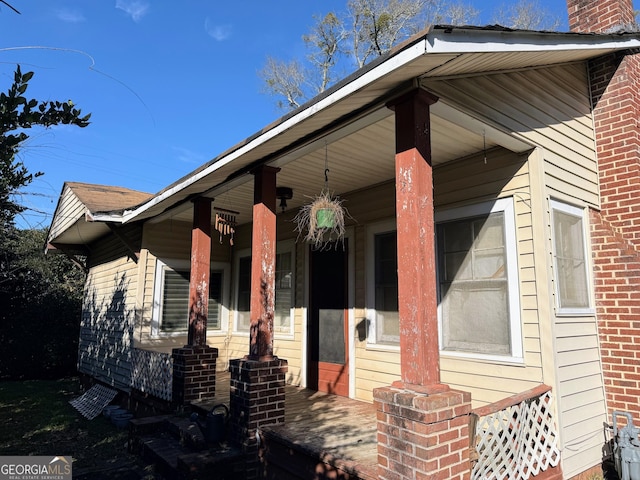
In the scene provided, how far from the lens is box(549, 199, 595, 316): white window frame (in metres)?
3.92

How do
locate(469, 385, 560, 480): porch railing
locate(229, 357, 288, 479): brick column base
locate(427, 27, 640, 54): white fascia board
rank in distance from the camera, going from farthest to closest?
locate(229, 357, 288, 479): brick column base, locate(469, 385, 560, 480): porch railing, locate(427, 27, 640, 54): white fascia board

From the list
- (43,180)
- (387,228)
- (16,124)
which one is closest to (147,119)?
(43,180)

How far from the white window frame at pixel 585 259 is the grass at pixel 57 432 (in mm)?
4988

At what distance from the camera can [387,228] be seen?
17.9ft

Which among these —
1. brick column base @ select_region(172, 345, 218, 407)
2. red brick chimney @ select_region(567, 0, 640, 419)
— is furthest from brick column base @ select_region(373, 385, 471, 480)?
brick column base @ select_region(172, 345, 218, 407)

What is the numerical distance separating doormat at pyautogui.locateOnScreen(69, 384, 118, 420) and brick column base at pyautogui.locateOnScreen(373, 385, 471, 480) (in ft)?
21.8

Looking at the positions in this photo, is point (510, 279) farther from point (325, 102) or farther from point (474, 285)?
point (325, 102)

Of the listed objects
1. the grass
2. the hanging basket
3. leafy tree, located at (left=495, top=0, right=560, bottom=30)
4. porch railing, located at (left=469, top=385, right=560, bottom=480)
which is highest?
leafy tree, located at (left=495, top=0, right=560, bottom=30)

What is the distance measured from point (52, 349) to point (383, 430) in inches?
488

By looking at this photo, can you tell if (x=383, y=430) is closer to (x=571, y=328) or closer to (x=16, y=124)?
(x=571, y=328)

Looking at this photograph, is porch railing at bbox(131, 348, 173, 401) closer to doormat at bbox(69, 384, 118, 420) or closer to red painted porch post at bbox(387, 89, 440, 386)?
doormat at bbox(69, 384, 118, 420)

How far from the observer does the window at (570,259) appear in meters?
4.05

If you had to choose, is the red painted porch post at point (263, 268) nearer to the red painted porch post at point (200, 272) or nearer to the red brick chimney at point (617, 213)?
the red painted porch post at point (200, 272)

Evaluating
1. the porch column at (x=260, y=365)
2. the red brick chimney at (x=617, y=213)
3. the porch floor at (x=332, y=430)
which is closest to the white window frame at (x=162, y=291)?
the porch floor at (x=332, y=430)
